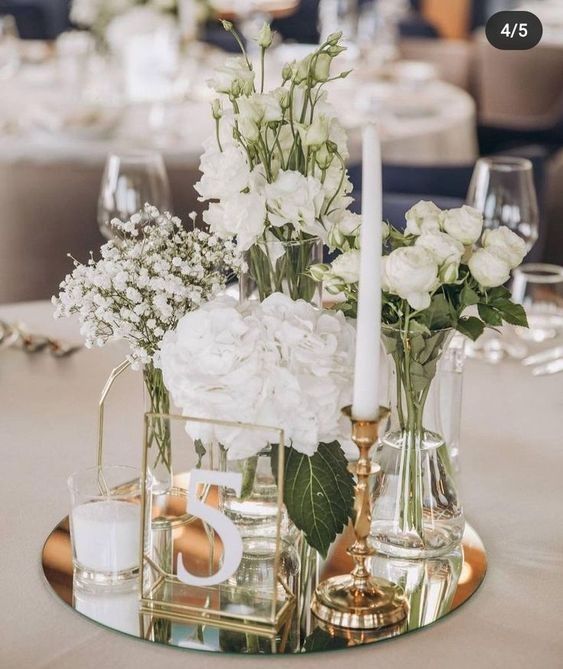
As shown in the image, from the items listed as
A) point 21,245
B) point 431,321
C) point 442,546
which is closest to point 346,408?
point 431,321

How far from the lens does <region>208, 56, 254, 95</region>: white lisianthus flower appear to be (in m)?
0.94

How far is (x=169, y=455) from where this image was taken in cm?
102

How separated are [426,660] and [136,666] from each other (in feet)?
0.73

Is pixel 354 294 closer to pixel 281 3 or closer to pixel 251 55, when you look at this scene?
pixel 251 55

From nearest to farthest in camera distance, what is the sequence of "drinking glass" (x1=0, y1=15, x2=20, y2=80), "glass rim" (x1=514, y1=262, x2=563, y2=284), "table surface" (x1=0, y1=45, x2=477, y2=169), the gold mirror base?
the gold mirror base
"glass rim" (x1=514, y1=262, x2=563, y2=284)
"table surface" (x1=0, y1=45, x2=477, y2=169)
"drinking glass" (x1=0, y1=15, x2=20, y2=80)

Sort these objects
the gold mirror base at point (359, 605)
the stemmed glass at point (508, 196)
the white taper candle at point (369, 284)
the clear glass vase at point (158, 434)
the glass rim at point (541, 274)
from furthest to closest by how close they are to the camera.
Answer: the stemmed glass at point (508, 196) < the glass rim at point (541, 274) < the clear glass vase at point (158, 434) < the gold mirror base at point (359, 605) < the white taper candle at point (369, 284)

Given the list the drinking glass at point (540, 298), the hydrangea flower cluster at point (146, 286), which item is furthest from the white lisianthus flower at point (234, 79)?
the drinking glass at point (540, 298)

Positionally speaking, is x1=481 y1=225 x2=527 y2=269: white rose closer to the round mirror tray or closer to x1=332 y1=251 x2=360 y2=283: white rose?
x1=332 y1=251 x2=360 y2=283: white rose

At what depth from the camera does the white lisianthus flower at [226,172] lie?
91cm

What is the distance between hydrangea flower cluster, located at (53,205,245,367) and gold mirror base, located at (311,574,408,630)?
254 millimetres

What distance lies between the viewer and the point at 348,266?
0.87 m

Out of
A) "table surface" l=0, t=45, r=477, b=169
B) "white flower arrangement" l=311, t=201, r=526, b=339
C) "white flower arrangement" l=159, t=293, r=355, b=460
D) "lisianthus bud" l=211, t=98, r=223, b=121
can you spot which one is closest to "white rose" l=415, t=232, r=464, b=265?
"white flower arrangement" l=311, t=201, r=526, b=339

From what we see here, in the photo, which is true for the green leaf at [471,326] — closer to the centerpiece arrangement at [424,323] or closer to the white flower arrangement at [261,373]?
the centerpiece arrangement at [424,323]

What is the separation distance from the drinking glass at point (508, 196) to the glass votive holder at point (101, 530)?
1.04 meters
